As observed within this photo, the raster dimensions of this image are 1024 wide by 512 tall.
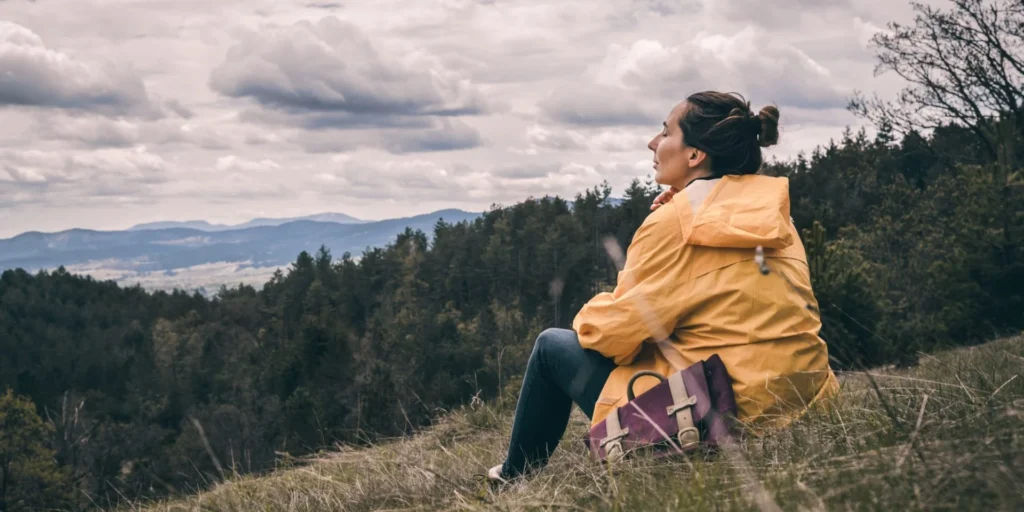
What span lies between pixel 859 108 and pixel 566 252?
40.9 metres

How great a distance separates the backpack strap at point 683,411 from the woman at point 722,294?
4.8 inches

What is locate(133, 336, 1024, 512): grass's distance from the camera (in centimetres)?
146

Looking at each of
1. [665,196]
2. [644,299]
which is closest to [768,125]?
[665,196]

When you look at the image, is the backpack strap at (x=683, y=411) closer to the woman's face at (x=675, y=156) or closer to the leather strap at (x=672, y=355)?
the leather strap at (x=672, y=355)

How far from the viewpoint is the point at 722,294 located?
240 centimetres

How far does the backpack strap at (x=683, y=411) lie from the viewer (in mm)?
2309

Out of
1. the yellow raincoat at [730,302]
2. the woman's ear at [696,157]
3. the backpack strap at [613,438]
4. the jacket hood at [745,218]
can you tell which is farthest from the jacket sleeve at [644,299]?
the woman's ear at [696,157]

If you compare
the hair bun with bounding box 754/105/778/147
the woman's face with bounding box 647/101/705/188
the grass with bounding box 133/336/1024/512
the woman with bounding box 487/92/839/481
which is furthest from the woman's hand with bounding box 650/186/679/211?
the grass with bounding box 133/336/1024/512

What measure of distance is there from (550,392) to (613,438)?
554 mm

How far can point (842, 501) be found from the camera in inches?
59.1

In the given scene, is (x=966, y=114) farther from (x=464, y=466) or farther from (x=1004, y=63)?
(x=464, y=466)

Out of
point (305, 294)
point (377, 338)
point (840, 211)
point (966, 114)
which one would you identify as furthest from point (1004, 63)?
point (305, 294)

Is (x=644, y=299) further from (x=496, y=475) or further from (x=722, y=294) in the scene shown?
(x=496, y=475)

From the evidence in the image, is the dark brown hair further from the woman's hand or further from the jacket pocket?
the jacket pocket
